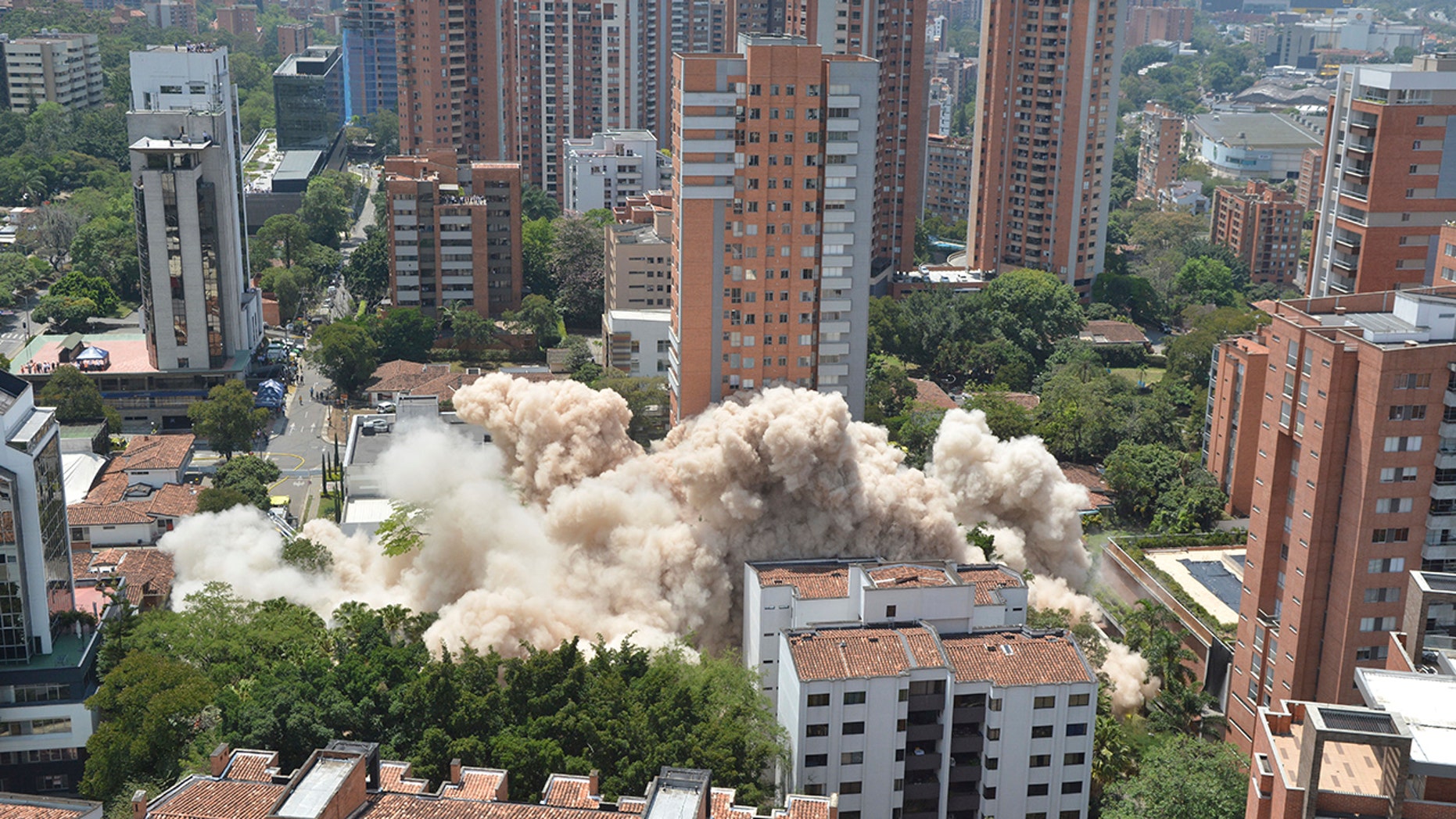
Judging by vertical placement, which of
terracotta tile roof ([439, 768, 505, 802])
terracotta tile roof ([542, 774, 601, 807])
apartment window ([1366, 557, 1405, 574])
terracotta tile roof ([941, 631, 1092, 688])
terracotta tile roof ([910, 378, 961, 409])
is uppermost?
apartment window ([1366, 557, 1405, 574])

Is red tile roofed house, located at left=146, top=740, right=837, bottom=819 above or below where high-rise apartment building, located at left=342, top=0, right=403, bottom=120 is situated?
below

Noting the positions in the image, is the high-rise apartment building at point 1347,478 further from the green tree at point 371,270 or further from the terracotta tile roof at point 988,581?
the green tree at point 371,270

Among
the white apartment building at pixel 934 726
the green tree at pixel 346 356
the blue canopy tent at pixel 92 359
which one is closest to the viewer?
the white apartment building at pixel 934 726

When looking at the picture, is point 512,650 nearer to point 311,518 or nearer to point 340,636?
point 340,636

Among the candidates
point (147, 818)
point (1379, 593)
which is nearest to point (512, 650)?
point (147, 818)

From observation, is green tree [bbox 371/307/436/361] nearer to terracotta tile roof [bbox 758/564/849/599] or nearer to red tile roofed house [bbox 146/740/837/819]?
terracotta tile roof [bbox 758/564/849/599]

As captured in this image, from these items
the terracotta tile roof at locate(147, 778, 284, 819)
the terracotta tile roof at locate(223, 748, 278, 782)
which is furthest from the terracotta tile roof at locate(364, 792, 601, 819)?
the terracotta tile roof at locate(223, 748, 278, 782)

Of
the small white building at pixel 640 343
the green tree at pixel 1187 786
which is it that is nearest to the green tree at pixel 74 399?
the small white building at pixel 640 343
